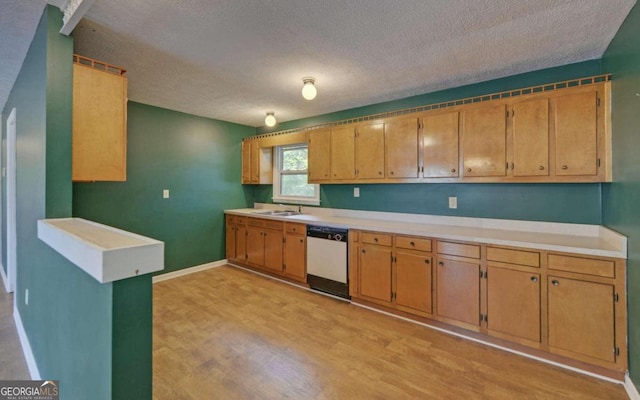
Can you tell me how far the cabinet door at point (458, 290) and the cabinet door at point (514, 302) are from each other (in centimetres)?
Result: 10

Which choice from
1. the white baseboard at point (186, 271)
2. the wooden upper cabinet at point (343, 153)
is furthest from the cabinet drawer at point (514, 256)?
the white baseboard at point (186, 271)

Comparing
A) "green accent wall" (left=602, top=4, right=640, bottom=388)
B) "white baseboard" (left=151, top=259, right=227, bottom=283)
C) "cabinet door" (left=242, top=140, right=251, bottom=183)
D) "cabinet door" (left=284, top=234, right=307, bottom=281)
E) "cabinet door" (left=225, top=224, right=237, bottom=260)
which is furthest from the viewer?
"cabinet door" (left=242, top=140, right=251, bottom=183)

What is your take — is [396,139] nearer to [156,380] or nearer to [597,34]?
[597,34]

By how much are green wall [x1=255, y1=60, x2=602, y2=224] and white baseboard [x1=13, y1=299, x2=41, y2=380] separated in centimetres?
334

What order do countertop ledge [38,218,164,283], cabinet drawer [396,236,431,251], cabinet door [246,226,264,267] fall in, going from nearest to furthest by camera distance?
countertop ledge [38,218,164,283], cabinet drawer [396,236,431,251], cabinet door [246,226,264,267]

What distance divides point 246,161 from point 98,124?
2931 millimetres

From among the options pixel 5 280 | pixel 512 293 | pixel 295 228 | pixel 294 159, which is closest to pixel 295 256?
pixel 295 228

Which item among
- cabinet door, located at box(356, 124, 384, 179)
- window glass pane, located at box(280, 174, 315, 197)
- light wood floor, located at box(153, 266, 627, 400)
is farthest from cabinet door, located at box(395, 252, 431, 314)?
window glass pane, located at box(280, 174, 315, 197)

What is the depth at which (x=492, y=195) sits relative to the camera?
2.84 metres

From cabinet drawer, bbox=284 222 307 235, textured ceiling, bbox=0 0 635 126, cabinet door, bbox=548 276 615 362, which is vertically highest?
textured ceiling, bbox=0 0 635 126

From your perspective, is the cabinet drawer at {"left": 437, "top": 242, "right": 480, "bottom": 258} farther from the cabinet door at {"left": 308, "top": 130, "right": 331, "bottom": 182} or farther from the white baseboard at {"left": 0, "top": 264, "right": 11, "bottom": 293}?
the white baseboard at {"left": 0, "top": 264, "right": 11, "bottom": 293}

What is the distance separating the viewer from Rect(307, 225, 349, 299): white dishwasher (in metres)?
3.32

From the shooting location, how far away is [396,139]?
3.18m

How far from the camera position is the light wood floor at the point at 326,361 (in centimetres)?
184
